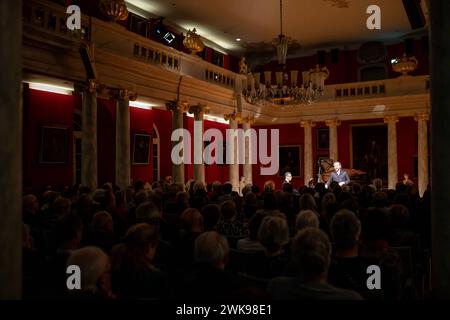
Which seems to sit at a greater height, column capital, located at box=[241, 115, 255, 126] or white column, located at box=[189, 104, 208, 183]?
column capital, located at box=[241, 115, 255, 126]

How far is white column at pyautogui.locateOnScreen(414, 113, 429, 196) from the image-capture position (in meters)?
15.7

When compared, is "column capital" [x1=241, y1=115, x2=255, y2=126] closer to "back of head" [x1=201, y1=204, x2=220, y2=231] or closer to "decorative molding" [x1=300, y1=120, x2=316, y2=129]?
"decorative molding" [x1=300, y1=120, x2=316, y2=129]

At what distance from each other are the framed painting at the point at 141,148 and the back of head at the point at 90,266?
37.8ft

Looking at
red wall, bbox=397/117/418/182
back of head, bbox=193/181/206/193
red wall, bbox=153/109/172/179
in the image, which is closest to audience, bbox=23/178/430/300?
back of head, bbox=193/181/206/193

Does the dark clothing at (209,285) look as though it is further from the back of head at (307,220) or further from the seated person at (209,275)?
the back of head at (307,220)

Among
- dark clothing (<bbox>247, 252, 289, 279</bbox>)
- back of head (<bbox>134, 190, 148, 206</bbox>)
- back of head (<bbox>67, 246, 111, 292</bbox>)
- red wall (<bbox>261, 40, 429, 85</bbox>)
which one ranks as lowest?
dark clothing (<bbox>247, 252, 289, 279</bbox>)

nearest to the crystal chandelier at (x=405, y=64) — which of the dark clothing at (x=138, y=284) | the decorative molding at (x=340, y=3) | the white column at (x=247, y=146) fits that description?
the decorative molding at (x=340, y=3)

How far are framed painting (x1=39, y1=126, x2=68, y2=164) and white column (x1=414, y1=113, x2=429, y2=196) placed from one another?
12254mm

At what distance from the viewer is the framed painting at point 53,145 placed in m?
10.5

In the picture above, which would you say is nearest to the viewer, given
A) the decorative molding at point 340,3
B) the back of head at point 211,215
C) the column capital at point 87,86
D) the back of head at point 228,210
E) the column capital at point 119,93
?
the back of head at point 211,215

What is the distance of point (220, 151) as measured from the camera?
59.4ft
